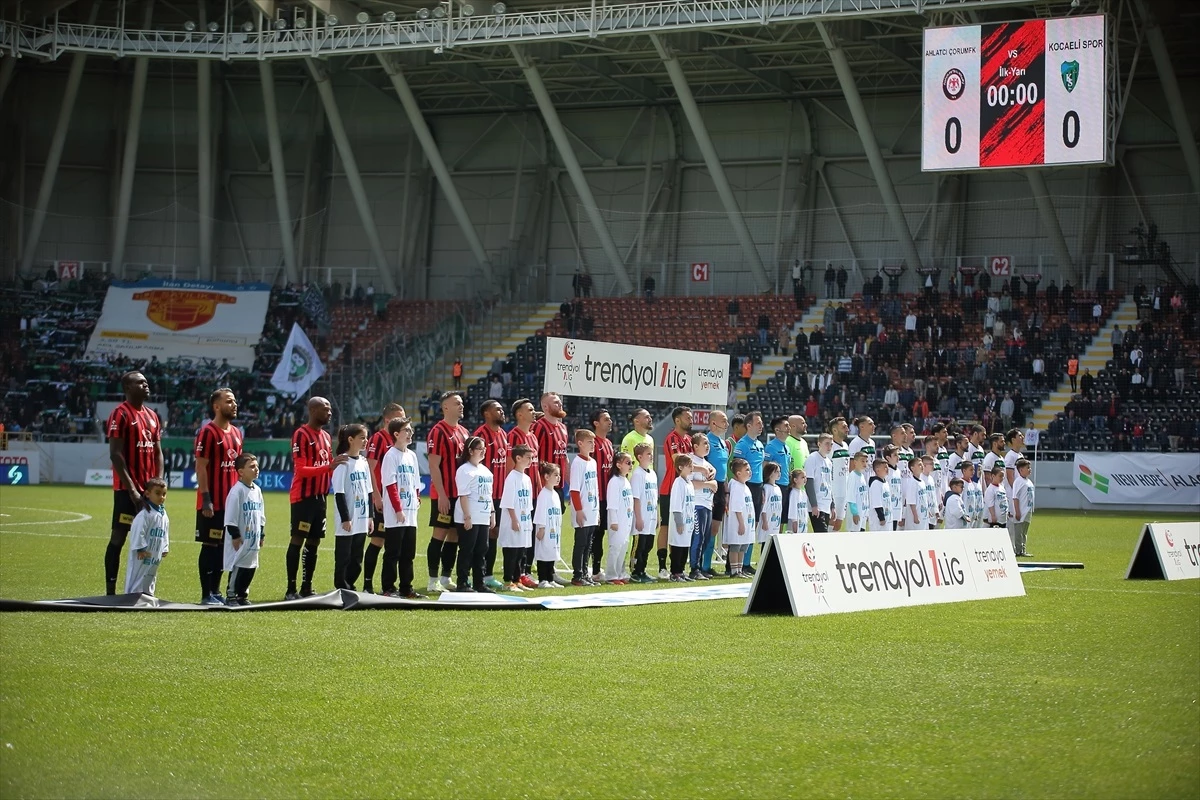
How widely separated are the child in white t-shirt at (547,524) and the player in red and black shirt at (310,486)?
2.56 metres

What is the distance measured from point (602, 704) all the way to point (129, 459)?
238 inches

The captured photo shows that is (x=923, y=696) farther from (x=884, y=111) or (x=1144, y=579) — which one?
(x=884, y=111)

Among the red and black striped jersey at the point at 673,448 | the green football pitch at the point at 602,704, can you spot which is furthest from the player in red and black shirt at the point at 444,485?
the red and black striped jersey at the point at 673,448

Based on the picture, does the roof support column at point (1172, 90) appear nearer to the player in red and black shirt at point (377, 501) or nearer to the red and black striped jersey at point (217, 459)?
the player in red and black shirt at point (377, 501)

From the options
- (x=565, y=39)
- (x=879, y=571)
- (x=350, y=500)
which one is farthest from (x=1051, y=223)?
(x=350, y=500)

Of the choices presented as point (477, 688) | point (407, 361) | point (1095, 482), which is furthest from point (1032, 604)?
point (407, 361)

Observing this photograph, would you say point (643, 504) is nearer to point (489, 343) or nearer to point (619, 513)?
point (619, 513)

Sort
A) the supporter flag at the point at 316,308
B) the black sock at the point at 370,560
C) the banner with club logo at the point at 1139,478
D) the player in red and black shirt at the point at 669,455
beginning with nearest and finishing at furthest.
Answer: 1. the black sock at the point at 370,560
2. the player in red and black shirt at the point at 669,455
3. the banner with club logo at the point at 1139,478
4. the supporter flag at the point at 316,308

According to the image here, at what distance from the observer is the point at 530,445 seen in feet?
47.9

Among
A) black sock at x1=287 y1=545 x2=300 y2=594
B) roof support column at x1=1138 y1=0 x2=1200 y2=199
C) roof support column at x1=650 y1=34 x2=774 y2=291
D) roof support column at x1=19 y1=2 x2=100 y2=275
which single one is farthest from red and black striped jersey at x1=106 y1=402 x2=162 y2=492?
roof support column at x1=19 y1=2 x2=100 y2=275

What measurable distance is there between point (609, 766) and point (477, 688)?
1.84m

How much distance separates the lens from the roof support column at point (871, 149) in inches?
1422

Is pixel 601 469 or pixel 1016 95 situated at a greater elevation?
pixel 1016 95

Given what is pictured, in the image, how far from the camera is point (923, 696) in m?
7.77
